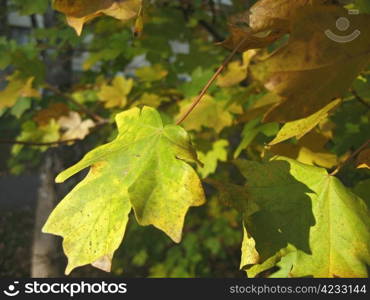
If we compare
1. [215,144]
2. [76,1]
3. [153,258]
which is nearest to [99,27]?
[215,144]

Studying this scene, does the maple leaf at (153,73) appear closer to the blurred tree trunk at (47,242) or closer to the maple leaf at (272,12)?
the blurred tree trunk at (47,242)

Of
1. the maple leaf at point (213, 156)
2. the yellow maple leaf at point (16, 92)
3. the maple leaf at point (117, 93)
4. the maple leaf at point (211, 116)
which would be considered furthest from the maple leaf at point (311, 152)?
the yellow maple leaf at point (16, 92)

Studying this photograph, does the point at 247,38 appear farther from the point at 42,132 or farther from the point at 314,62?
the point at 42,132

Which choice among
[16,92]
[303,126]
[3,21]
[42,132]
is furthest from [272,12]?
[3,21]

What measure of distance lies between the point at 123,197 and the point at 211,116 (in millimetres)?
978

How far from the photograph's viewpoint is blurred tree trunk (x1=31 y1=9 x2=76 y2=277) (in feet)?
8.73

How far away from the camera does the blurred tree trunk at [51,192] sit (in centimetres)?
266

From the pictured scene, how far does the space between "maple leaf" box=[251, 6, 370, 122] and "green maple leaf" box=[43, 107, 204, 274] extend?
0.18 m

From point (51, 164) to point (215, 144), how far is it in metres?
1.20

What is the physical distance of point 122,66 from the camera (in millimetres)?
2424

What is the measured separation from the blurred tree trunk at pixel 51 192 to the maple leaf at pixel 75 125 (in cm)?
70

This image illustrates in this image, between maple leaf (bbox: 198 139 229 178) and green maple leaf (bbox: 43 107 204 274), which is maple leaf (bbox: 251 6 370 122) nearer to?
green maple leaf (bbox: 43 107 204 274)

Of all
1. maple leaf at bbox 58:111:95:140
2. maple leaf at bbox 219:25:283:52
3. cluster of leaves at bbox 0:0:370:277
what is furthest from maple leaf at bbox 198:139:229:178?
maple leaf at bbox 219:25:283:52

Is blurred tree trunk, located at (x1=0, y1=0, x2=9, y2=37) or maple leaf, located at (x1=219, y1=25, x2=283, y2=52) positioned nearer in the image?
maple leaf, located at (x1=219, y1=25, x2=283, y2=52)
